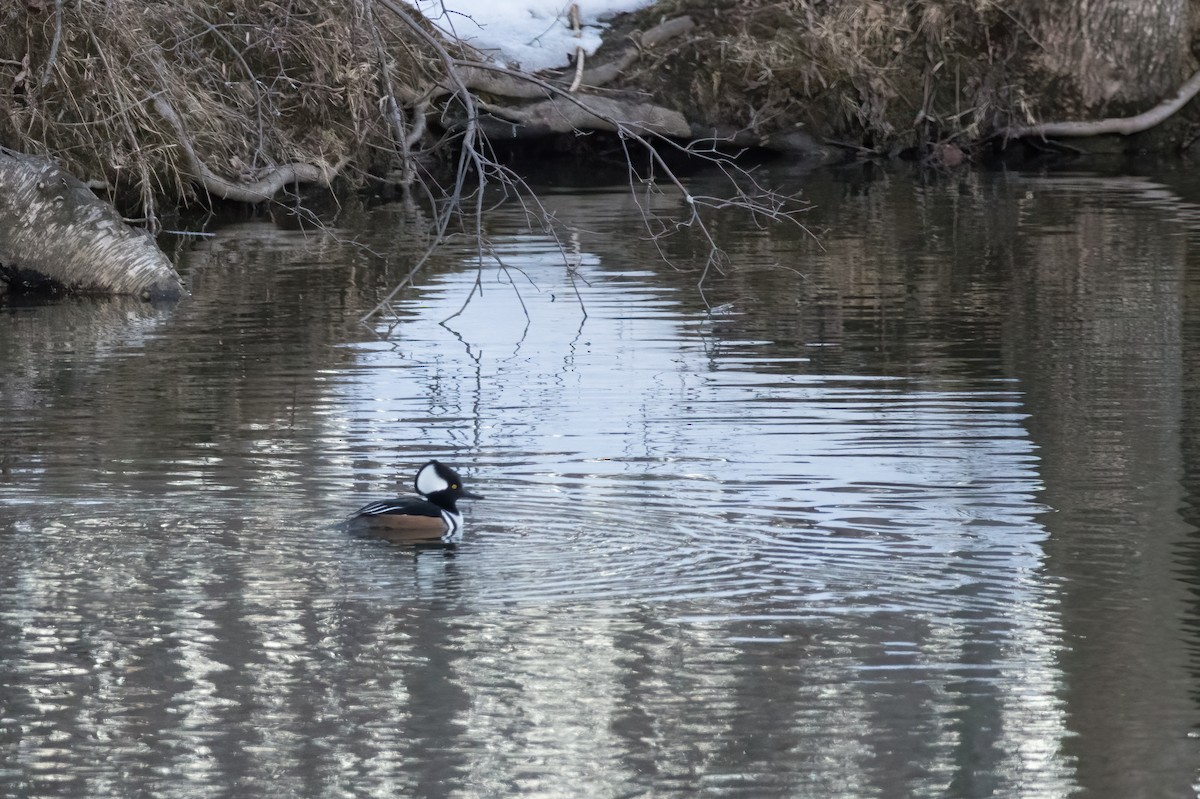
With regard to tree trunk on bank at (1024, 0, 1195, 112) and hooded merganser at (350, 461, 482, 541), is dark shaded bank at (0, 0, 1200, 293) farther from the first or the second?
hooded merganser at (350, 461, 482, 541)

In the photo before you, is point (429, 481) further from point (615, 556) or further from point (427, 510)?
point (615, 556)

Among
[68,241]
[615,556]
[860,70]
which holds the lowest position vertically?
[615,556]

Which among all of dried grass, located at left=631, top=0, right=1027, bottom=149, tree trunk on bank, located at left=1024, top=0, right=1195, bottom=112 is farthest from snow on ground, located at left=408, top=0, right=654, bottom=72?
tree trunk on bank, located at left=1024, top=0, right=1195, bottom=112

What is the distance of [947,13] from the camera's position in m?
23.7

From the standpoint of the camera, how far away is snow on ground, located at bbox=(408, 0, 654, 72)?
23375 mm

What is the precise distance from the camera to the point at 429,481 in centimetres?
630

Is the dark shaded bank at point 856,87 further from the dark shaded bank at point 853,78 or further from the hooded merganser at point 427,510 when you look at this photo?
the hooded merganser at point 427,510

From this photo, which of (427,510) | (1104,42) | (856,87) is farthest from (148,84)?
(1104,42)

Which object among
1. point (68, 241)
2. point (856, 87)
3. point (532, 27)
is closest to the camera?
point (68, 241)

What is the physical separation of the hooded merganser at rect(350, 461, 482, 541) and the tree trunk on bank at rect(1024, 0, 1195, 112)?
19041mm

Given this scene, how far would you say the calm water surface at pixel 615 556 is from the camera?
4.53 m

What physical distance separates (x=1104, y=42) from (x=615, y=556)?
63.8 feet

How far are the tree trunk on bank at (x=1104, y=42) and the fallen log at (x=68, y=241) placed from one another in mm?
14335

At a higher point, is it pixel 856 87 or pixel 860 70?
pixel 860 70
